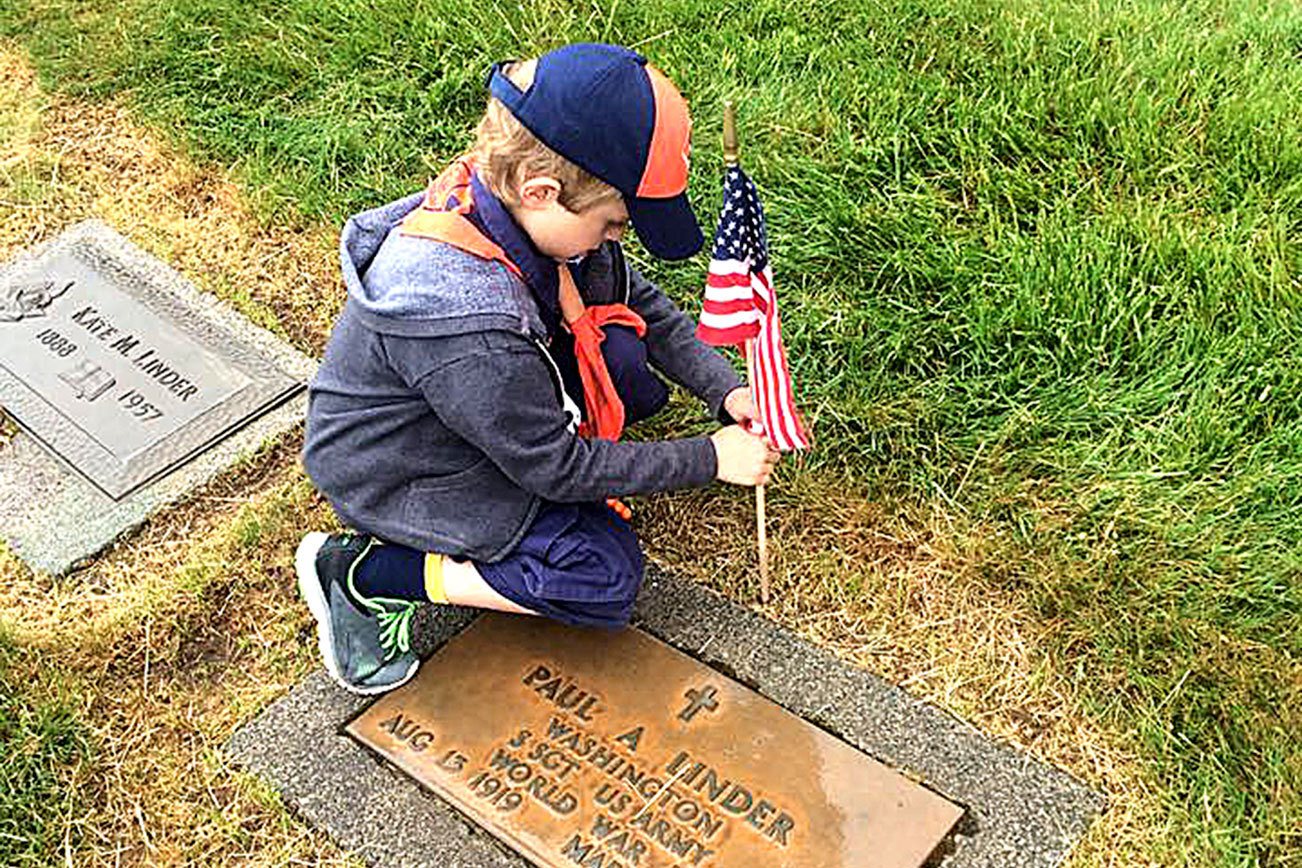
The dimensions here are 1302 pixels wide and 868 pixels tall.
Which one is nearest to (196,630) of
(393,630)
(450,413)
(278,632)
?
(278,632)

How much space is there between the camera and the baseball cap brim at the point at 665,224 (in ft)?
6.93

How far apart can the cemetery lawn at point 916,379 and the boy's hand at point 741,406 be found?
11.9 inches

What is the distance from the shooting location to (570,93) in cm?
203

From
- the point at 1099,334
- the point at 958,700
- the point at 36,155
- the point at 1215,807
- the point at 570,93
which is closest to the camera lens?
the point at 570,93

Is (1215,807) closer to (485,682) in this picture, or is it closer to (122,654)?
(485,682)

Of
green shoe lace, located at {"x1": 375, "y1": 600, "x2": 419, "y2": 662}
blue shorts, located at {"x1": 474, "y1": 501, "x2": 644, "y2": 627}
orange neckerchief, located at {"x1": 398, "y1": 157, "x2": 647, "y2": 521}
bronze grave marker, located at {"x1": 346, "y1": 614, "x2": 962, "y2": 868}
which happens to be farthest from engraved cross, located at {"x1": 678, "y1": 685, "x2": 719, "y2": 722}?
green shoe lace, located at {"x1": 375, "y1": 600, "x2": 419, "y2": 662}

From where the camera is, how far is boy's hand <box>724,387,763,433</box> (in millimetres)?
2588

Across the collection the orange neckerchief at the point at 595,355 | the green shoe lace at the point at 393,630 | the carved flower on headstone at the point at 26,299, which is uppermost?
the orange neckerchief at the point at 595,355

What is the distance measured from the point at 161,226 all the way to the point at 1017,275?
2.30 meters

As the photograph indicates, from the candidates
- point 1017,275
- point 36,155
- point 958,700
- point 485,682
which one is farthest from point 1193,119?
point 36,155

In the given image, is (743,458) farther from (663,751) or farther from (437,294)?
(437,294)

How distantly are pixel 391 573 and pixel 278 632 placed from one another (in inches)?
14.6

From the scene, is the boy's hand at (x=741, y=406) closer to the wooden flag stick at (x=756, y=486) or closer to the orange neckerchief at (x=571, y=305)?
the wooden flag stick at (x=756, y=486)

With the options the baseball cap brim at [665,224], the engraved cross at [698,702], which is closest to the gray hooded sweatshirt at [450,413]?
the baseball cap brim at [665,224]
